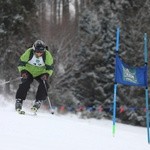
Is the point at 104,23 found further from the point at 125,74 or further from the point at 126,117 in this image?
the point at 125,74

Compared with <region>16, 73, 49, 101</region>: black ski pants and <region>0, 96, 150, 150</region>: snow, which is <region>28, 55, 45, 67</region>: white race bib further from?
<region>0, 96, 150, 150</region>: snow

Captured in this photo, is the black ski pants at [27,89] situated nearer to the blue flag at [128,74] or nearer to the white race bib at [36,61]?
the white race bib at [36,61]

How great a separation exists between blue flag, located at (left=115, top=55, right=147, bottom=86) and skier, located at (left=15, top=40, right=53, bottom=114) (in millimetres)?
1681

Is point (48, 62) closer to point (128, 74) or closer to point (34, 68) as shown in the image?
point (34, 68)

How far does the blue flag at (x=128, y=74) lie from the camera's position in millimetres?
9562

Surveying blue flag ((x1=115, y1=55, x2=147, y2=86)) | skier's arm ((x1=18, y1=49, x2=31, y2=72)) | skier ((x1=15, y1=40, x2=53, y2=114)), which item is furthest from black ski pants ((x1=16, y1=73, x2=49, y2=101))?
blue flag ((x1=115, y1=55, x2=147, y2=86))

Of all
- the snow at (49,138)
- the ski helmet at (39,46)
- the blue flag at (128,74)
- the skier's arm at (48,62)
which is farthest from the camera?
the skier's arm at (48,62)

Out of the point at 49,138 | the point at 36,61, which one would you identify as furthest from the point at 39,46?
the point at 49,138

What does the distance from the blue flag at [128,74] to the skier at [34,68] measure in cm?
168

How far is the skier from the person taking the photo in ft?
33.8

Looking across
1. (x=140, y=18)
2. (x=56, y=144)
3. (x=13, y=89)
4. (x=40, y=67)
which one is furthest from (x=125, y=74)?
(x=140, y=18)

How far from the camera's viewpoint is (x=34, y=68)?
1052cm

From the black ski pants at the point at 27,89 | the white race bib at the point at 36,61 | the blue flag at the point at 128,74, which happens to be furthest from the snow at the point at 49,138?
the white race bib at the point at 36,61

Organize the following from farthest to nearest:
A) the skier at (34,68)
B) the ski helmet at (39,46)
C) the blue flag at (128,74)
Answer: the skier at (34,68) < the ski helmet at (39,46) < the blue flag at (128,74)
